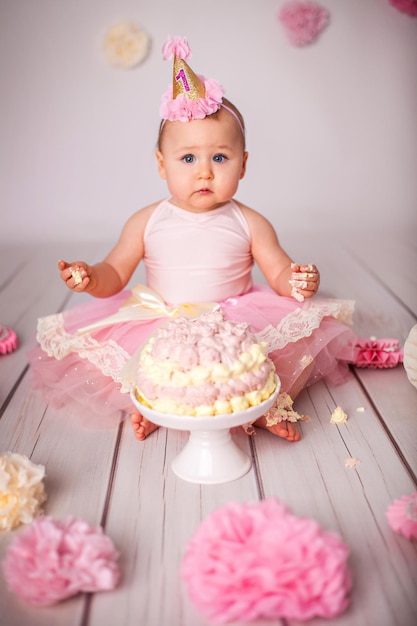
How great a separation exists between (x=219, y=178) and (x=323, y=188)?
237cm

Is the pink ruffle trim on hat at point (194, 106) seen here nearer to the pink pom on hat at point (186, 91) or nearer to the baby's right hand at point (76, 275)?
the pink pom on hat at point (186, 91)

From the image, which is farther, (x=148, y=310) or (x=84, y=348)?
(x=148, y=310)

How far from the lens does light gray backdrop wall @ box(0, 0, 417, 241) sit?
3957mm

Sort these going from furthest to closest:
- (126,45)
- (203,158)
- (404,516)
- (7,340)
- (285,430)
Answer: (126,45) → (7,340) → (203,158) → (285,430) → (404,516)

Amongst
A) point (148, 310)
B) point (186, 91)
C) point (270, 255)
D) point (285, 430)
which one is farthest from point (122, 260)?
point (285, 430)

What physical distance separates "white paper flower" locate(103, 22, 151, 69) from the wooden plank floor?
1.92 metres

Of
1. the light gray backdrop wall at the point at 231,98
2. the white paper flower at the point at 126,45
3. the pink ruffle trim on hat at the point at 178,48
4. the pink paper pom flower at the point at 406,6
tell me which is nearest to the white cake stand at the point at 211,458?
the pink ruffle trim on hat at the point at 178,48

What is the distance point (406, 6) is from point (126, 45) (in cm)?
157

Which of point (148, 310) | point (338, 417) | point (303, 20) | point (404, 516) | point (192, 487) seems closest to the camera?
point (404, 516)

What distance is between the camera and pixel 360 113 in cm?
442

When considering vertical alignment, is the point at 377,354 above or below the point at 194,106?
below

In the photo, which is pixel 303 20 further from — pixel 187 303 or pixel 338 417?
pixel 338 417

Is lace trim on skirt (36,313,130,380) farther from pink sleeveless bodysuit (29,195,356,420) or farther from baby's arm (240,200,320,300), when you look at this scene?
baby's arm (240,200,320,300)

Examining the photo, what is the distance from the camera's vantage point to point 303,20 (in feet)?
13.3
